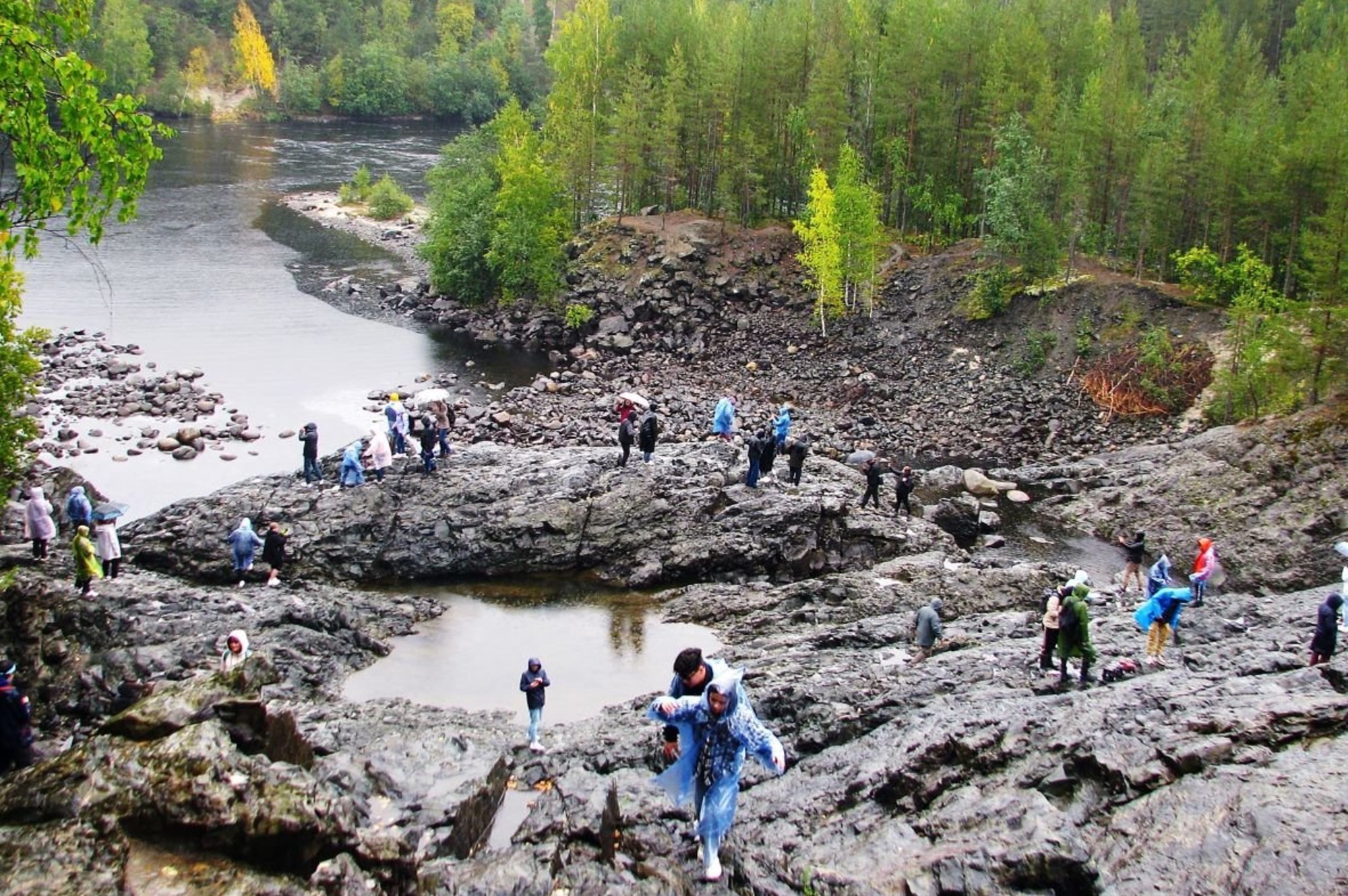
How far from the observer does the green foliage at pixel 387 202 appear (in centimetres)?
8831

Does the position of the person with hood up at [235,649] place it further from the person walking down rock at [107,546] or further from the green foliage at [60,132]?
the green foliage at [60,132]

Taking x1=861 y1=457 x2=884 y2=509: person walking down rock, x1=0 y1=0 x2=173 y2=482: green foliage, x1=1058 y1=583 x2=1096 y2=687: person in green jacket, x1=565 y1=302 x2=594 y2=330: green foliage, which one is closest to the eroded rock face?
x1=861 y1=457 x2=884 y2=509: person walking down rock

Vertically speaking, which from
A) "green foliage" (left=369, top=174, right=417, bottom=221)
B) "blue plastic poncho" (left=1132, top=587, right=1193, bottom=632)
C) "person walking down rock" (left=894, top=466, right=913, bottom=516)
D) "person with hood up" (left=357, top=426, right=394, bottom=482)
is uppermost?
"green foliage" (left=369, top=174, right=417, bottom=221)

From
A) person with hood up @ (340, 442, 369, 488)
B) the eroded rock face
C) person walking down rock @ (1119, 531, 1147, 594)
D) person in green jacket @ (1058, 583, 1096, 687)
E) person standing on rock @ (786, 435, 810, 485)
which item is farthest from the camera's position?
person standing on rock @ (786, 435, 810, 485)

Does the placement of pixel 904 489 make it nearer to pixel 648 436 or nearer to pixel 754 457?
pixel 754 457

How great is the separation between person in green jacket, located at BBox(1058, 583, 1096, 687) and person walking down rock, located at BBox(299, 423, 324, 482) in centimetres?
2091

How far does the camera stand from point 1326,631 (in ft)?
52.0

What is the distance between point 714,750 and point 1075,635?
29.9ft

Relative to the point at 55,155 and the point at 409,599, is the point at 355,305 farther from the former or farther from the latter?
the point at 55,155

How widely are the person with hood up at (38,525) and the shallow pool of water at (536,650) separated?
9.58 metres

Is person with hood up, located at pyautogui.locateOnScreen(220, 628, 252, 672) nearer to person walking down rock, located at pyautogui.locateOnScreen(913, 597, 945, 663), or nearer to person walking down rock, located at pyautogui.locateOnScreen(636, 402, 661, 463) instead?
person walking down rock, located at pyautogui.locateOnScreen(913, 597, 945, 663)

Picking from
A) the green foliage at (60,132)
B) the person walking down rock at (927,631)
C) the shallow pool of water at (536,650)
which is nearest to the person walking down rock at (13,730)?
the green foliage at (60,132)

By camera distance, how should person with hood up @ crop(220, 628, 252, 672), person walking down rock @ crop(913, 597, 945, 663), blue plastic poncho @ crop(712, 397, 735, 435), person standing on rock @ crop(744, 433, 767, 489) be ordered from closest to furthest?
1. person with hood up @ crop(220, 628, 252, 672)
2. person walking down rock @ crop(913, 597, 945, 663)
3. person standing on rock @ crop(744, 433, 767, 489)
4. blue plastic poncho @ crop(712, 397, 735, 435)

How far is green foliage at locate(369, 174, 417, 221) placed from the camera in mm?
88312
